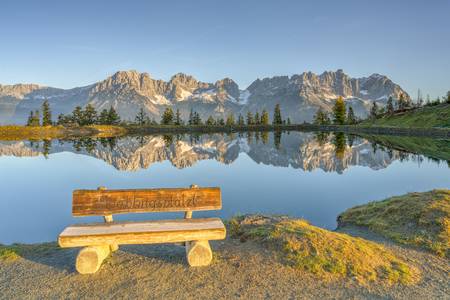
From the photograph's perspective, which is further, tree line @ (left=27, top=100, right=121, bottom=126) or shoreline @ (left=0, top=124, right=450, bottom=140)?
tree line @ (left=27, top=100, right=121, bottom=126)

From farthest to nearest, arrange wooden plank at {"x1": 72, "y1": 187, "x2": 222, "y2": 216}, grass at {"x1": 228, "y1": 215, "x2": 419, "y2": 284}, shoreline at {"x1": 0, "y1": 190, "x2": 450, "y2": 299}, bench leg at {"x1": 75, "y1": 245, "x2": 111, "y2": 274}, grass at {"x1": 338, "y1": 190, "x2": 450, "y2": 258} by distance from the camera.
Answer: grass at {"x1": 338, "y1": 190, "x2": 450, "y2": 258}, wooden plank at {"x1": 72, "y1": 187, "x2": 222, "y2": 216}, grass at {"x1": 228, "y1": 215, "x2": 419, "y2": 284}, bench leg at {"x1": 75, "y1": 245, "x2": 111, "y2": 274}, shoreline at {"x1": 0, "y1": 190, "x2": 450, "y2": 299}

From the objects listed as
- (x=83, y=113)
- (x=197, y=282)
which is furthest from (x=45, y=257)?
(x=83, y=113)

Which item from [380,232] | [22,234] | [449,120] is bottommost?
[22,234]

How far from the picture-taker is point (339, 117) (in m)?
132

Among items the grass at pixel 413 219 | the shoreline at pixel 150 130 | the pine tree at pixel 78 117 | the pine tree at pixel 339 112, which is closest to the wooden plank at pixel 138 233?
the grass at pixel 413 219

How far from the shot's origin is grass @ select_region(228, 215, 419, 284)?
8.16m

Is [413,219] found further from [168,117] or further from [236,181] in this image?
[168,117]

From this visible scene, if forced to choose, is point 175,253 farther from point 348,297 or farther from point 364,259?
point 364,259

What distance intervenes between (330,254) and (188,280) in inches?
167

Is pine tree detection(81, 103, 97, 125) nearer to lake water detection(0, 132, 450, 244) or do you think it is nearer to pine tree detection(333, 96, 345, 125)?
lake water detection(0, 132, 450, 244)

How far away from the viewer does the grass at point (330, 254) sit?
26.8ft

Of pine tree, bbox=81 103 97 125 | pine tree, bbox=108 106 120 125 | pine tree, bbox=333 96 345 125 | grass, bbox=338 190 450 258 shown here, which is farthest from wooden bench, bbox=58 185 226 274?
pine tree, bbox=108 106 120 125

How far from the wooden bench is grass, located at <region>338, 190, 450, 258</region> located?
7723mm

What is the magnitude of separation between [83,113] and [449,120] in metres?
139
